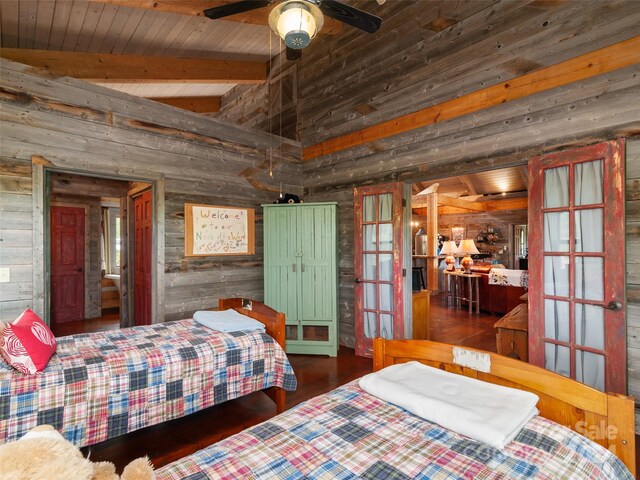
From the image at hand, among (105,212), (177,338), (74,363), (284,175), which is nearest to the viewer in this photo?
(74,363)

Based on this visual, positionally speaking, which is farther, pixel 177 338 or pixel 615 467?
pixel 177 338

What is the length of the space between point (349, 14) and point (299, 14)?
0.34 m

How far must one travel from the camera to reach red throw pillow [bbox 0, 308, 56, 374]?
1.82 meters

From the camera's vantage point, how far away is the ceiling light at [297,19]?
75.4 inches

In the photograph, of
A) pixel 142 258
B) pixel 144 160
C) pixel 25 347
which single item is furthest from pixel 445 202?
pixel 25 347

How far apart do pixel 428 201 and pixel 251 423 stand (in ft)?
23.5

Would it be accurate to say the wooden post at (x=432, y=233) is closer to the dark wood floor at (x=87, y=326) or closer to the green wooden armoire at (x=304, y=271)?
the green wooden armoire at (x=304, y=271)

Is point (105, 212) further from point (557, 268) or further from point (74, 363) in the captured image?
point (557, 268)

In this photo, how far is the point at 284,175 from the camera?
480 centimetres

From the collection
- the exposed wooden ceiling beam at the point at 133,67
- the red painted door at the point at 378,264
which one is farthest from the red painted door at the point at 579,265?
the exposed wooden ceiling beam at the point at 133,67

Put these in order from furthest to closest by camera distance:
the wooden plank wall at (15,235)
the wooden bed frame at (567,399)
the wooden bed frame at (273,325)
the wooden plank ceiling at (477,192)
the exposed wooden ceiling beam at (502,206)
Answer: the exposed wooden ceiling beam at (502,206) → the wooden plank ceiling at (477,192) → the wooden plank wall at (15,235) → the wooden bed frame at (273,325) → the wooden bed frame at (567,399)

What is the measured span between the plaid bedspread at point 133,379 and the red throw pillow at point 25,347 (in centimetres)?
5

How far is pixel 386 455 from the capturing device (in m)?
1.13

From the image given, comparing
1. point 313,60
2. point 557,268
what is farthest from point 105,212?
point 557,268
